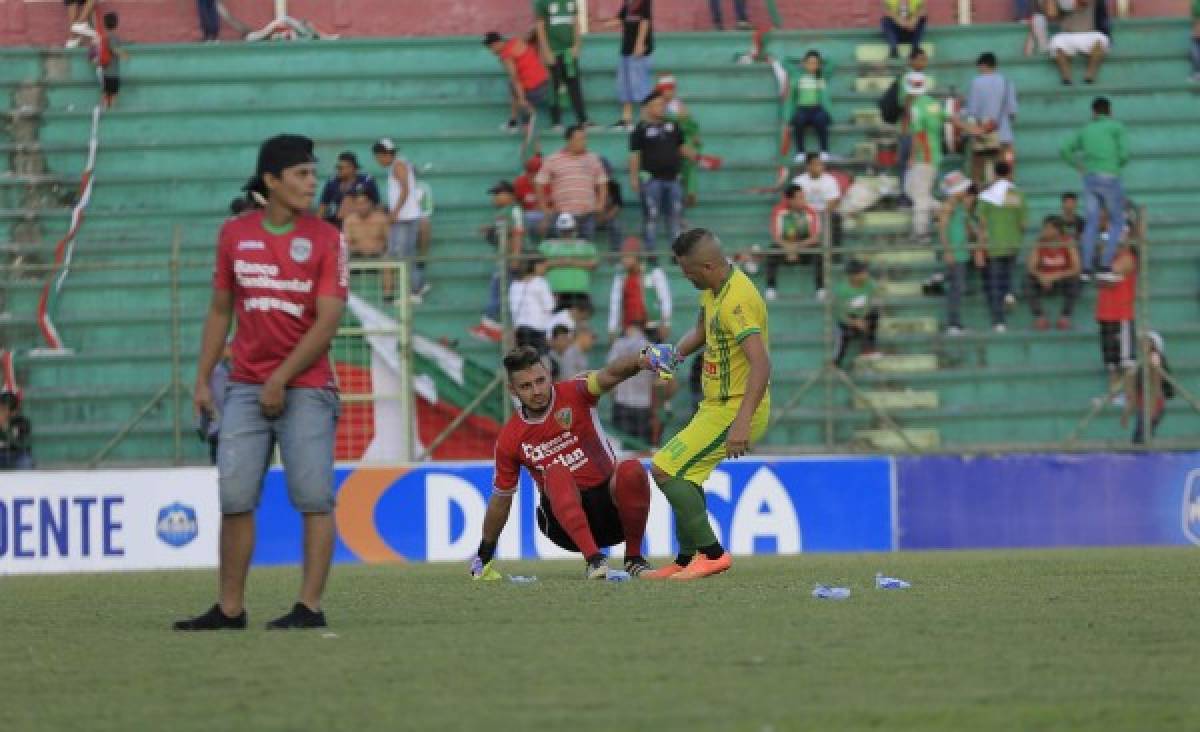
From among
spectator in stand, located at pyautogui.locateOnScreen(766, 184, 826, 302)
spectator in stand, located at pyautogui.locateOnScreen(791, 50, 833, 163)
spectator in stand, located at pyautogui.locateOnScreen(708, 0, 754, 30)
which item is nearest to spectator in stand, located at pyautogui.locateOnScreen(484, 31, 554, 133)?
spectator in stand, located at pyautogui.locateOnScreen(791, 50, 833, 163)

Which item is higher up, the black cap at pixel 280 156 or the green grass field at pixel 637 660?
the black cap at pixel 280 156

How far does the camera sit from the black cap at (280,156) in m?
9.83

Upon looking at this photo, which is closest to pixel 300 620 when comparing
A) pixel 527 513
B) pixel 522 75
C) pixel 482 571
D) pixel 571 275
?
pixel 482 571

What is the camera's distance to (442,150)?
1080 inches

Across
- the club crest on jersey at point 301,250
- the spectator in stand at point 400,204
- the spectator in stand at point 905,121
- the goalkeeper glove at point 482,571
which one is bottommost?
the goalkeeper glove at point 482,571

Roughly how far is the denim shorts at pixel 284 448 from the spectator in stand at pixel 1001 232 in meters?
14.3

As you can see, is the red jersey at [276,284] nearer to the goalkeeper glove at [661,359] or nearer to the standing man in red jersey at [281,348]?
the standing man in red jersey at [281,348]

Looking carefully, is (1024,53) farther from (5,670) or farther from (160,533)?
(5,670)

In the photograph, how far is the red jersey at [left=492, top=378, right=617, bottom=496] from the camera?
13.4m

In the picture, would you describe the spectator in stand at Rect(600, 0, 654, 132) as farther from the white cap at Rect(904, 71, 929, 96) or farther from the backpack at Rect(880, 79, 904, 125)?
the white cap at Rect(904, 71, 929, 96)

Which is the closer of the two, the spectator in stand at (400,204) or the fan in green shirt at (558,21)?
the spectator in stand at (400,204)

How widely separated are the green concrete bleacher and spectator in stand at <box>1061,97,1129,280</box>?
0.73 metres

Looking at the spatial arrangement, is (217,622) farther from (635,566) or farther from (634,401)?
(634,401)

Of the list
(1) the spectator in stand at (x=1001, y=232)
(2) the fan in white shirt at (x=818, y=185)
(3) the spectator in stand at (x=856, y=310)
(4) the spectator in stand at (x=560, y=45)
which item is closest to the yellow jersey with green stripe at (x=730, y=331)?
(3) the spectator in stand at (x=856, y=310)
